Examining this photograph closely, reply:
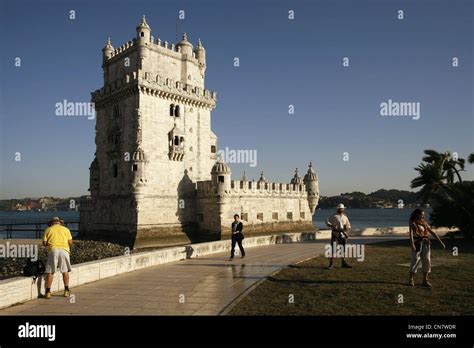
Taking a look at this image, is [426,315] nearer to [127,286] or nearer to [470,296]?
[470,296]

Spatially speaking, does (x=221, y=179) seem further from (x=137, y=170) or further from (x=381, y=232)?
(x=381, y=232)

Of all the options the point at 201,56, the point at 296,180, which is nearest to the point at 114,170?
the point at 201,56

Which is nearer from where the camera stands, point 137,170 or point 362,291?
point 362,291

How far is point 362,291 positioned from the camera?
9055mm

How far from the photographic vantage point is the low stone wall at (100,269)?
8.23 meters

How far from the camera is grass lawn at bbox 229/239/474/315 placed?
750 centimetres

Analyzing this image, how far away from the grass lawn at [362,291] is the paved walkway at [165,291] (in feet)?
2.38

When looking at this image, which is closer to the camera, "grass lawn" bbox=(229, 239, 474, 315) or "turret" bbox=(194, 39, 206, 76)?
"grass lawn" bbox=(229, 239, 474, 315)

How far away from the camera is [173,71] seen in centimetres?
3594

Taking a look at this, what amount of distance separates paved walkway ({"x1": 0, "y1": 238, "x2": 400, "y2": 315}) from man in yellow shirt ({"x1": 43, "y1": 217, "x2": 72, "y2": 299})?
424mm

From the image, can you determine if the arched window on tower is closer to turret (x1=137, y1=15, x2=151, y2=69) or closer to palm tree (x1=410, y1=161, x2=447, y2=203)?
turret (x1=137, y1=15, x2=151, y2=69)

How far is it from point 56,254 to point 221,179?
2459 centimetres
